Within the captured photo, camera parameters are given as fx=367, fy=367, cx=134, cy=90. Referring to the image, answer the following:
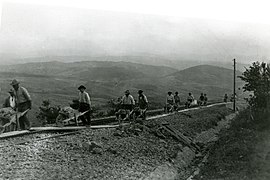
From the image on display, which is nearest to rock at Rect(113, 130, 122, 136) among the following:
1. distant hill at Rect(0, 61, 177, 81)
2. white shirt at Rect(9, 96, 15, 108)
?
white shirt at Rect(9, 96, 15, 108)

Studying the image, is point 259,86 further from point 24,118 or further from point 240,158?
point 24,118

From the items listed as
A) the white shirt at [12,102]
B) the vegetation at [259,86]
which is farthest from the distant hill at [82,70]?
the white shirt at [12,102]

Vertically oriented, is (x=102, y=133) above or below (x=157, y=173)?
above

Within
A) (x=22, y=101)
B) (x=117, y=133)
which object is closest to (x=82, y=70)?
(x=117, y=133)

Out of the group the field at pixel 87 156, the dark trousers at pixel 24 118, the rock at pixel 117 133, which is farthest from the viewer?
the rock at pixel 117 133

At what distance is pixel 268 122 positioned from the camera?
2023 cm

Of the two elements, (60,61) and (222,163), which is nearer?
(222,163)

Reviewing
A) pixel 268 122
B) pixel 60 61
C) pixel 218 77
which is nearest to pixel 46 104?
pixel 268 122

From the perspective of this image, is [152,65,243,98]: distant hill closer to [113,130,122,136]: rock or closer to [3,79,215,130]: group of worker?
[3,79,215,130]: group of worker

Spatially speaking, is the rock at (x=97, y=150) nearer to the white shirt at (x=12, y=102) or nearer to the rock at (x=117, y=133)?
the rock at (x=117, y=133)

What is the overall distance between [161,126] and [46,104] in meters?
9.93

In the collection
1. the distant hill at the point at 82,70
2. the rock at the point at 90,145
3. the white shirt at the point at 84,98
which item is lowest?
the distant hill at the point at 82,70

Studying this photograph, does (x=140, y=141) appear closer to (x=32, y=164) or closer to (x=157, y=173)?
(x=157, y=173)

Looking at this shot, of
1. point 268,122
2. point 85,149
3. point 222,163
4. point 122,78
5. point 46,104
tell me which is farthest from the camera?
point 122,78
